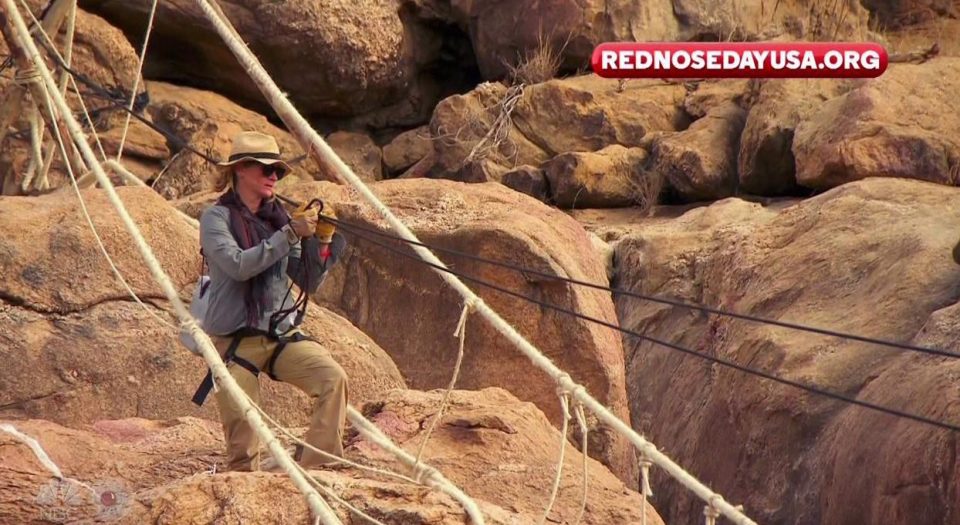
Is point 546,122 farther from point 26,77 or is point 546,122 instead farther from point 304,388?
point 304,388

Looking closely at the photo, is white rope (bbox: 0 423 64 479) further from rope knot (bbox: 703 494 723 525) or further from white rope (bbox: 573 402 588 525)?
rope knot (bbox: 703 494 723 525)

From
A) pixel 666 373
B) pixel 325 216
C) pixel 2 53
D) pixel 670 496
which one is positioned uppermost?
pixel 2 53

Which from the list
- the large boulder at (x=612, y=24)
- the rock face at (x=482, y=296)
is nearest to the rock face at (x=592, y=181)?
the large boulder at (x=612, y=24)

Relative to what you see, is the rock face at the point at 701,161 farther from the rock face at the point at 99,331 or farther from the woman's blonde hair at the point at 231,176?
the woman's blonde hair at the point at 231,176

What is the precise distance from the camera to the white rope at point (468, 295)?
5.32 meters

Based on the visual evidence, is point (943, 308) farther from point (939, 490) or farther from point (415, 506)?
point (415, 506)

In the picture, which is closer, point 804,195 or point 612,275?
point 612,275

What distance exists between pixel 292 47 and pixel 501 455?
12252 mm

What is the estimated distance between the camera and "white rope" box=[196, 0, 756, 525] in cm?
532

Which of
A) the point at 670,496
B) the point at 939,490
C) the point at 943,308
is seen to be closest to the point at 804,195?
the point at 670,496

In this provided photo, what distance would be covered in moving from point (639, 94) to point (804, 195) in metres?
2.86

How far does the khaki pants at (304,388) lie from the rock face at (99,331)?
6.03ft

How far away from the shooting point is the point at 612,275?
13703 mm

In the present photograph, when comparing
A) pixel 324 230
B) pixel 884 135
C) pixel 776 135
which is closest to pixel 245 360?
pixel 324 230
